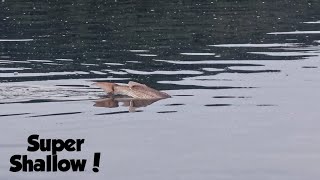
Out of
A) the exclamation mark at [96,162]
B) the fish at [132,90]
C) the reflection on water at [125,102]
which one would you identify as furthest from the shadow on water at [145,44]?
the exclamation mark at [96,162]

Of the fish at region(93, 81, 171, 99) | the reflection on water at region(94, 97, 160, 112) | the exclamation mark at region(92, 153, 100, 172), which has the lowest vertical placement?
the reflection on water at region(94, 97, 160, 112)

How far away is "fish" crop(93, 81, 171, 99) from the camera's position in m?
28.4

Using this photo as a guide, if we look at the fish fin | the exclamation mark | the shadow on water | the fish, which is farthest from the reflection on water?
the exclamation mark

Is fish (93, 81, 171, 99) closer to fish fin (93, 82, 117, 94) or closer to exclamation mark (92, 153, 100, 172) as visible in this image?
fish fin (93, 82, 117, 94)

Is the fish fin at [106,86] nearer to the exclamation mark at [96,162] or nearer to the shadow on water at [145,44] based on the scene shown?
the shadow on water at [145,44]

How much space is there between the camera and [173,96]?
2931cm

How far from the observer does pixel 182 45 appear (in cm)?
4269

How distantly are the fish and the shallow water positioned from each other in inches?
10.9

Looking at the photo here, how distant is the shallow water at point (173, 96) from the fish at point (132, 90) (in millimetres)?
276

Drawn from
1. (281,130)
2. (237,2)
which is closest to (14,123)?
(281,130)

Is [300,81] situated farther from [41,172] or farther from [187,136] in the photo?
[41,172]

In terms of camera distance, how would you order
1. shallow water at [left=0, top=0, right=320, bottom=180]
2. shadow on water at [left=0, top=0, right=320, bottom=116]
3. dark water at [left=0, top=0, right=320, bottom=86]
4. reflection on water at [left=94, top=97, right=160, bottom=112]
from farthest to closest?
dark water at [left=0, top=0, right=320, bottom=86], shadow on water at [left=0, top=0, right=320, bottom=116], reflection on water at [left=94, top=97, right=160, bottom=112], shallow water at [left=0, top=0, right=320, bottom=180]

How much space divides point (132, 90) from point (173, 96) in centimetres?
135

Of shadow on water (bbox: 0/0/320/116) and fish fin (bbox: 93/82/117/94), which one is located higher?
fish fin (bbox: 93/82/117/94)
